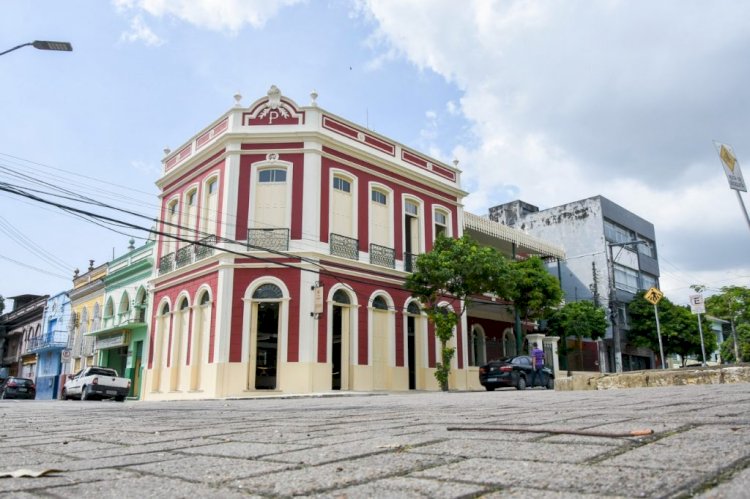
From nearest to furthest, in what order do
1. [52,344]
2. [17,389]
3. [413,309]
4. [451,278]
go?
[451,278], [413,309], [17,389], [52,344]

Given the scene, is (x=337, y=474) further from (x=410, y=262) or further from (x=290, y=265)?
(x=410, y=262)

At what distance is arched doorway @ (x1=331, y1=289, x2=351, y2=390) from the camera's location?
2038cm

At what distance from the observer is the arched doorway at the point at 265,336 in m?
19.5

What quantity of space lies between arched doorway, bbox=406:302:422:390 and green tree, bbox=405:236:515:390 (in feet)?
3.46

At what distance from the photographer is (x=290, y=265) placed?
755 inches

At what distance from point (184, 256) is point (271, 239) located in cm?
445

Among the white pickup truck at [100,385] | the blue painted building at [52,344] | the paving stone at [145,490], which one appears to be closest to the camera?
the paving stone at [145,490]

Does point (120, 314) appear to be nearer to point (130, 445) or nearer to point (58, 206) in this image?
point (58, 206)

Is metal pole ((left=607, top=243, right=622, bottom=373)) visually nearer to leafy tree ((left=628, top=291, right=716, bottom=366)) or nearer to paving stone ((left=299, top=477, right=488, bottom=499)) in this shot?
leafy tree ((left=628, top=291, right=716, bottom=366))

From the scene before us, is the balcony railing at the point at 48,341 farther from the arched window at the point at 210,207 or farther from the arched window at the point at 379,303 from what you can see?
the arched window at the point at 379,303

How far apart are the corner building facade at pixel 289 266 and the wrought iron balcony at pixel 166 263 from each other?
0.33 feet

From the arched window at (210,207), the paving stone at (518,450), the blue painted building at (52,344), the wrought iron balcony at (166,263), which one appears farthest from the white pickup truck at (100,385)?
the paving stone at (518,450)

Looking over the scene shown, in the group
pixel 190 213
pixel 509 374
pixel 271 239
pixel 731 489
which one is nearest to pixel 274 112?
pixel 271 239

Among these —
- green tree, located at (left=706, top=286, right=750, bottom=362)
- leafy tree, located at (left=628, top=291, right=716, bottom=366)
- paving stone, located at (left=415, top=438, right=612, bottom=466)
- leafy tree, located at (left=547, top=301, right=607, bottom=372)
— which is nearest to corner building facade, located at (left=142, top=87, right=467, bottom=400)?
leafy tree, located at (left=547, top=301, right=607, bottom=372)
